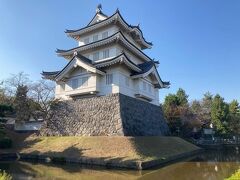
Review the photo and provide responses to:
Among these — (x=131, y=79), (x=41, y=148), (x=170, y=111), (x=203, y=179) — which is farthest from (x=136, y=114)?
(x=170, y=111)

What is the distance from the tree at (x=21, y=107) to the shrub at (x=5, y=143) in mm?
4565

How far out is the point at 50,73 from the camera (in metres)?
26.5

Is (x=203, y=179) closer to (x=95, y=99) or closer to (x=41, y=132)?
(x=95, y=99)

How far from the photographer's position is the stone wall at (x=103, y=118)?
20125 mm

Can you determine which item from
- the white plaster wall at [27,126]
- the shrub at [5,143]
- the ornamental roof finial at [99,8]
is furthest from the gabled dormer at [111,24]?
the shrub at [5,143]

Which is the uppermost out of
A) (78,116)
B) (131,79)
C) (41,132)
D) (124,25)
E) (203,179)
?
(124,25)

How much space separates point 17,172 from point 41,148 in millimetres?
7299

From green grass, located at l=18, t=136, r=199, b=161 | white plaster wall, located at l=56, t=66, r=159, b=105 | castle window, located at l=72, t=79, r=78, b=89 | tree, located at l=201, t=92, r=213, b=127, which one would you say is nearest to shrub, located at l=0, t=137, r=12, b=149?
green grass, located at l=18, t=136, r=199, b=161

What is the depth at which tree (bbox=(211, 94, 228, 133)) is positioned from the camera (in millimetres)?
39250

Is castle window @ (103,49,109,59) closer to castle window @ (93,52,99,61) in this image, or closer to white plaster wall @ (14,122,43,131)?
castle window @ (93,52,99,61)

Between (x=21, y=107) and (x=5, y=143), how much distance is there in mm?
6414

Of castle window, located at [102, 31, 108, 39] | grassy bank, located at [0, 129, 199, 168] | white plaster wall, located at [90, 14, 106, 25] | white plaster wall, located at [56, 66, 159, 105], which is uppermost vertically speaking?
white plaster wall, located at [90, 14, 106, 25]

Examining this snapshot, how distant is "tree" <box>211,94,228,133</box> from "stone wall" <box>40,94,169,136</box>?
18626 mm

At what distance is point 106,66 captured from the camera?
22.9 meters
